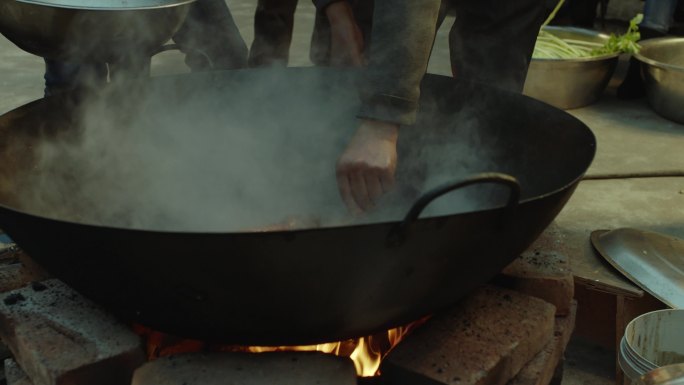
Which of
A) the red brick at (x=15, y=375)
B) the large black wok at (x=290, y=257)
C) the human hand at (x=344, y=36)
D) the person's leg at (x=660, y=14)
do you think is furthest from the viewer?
the person's leg at (x=660, y=14)

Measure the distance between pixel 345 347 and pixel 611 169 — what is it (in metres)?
1.98

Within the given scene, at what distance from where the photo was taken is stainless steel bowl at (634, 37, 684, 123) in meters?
3.64

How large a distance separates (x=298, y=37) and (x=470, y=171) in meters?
3.46

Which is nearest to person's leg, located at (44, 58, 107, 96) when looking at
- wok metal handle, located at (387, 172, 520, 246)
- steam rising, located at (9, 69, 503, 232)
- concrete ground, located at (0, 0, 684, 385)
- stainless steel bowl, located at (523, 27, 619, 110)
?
steam rising, located at (9, 69, 503, 232)

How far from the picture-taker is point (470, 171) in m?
2.04

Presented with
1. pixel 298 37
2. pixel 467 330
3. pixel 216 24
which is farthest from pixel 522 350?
pixel 298 37

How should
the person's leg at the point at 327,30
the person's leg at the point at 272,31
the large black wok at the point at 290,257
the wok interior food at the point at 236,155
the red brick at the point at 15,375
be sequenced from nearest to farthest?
the large black wok at the point at 290,257, the red brick at the point at 15,375, the wok interior food at the point at 236,155, the person's leg at the point at 327,30, the person's leg at the point at 272,31

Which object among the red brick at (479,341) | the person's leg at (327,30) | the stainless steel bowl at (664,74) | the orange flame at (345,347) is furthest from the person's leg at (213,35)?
the stainless steel bowl at (664,74)

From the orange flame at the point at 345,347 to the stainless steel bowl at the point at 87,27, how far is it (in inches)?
34.0

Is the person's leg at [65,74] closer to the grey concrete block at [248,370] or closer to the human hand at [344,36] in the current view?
the human hand at [344,36]

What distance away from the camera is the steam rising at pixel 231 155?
185cm

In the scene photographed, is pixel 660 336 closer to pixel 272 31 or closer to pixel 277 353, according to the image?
pixel 277 353

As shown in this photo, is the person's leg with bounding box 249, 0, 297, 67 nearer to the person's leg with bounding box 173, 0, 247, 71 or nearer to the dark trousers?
the person's leg with bounding box 173, 0, 247, 71

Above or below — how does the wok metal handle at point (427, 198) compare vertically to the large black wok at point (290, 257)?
above
